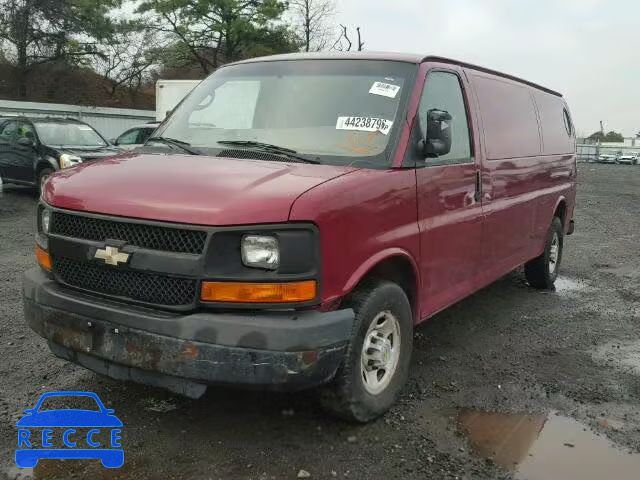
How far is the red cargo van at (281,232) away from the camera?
289cm

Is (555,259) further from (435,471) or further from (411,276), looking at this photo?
(435,471)

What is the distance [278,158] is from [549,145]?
3827 millimetres

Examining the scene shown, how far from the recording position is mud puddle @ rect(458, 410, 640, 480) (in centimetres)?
320

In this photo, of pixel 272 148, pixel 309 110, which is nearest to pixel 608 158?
pixel 309 110

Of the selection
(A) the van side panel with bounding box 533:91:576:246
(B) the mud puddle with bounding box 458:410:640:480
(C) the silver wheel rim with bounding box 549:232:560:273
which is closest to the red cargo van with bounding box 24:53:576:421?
(B) the mud puddle with bounding box 458:410:640:480

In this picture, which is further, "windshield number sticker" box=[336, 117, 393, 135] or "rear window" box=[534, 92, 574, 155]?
"rear window" box=[534, 92, 574, 155]

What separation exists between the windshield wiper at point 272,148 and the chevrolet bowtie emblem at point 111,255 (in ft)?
3.60

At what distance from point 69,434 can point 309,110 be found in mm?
2314

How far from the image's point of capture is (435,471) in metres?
3.12

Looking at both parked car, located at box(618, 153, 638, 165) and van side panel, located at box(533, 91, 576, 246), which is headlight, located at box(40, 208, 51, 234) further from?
parked car, located at box(618, 153, 638, 165)

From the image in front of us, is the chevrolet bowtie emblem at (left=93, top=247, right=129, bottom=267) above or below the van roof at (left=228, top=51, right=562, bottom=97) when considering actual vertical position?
below

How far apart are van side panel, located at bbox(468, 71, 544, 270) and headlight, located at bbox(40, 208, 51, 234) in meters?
2.96

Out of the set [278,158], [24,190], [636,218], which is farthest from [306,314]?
[24,190]

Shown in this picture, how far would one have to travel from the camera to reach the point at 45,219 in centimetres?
355
